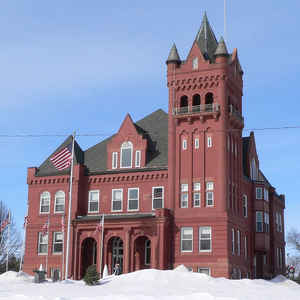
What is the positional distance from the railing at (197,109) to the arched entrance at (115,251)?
1370 centimetres

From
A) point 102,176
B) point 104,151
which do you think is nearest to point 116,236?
point 102,176

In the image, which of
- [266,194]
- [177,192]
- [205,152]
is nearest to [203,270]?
[177,192]

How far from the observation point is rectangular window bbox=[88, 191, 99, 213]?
202 ft

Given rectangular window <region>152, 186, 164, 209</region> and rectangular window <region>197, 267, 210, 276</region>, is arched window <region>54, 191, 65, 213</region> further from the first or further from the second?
rectangular window <region>197, 267, 210, 276</region>

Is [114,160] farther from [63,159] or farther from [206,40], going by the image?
[206,40]

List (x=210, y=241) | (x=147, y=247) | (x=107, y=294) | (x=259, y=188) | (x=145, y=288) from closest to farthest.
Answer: (x=107, y=294), (x=145, y=288), (x=210, y=241), (x=147, y=247), (x=259, y=188)

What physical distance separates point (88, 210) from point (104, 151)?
23.1 feet

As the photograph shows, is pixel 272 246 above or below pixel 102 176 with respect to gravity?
below

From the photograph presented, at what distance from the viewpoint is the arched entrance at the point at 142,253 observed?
2274 inches

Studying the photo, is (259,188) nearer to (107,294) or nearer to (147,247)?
(147,247)

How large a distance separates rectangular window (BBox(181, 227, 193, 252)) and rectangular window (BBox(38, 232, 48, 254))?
14.6 metres

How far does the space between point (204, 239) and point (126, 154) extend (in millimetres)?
12427

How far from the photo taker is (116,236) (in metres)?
57.3

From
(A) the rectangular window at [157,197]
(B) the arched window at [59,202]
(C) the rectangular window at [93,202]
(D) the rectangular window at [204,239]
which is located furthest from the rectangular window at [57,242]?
(D) the rectangular window at [204,239]
